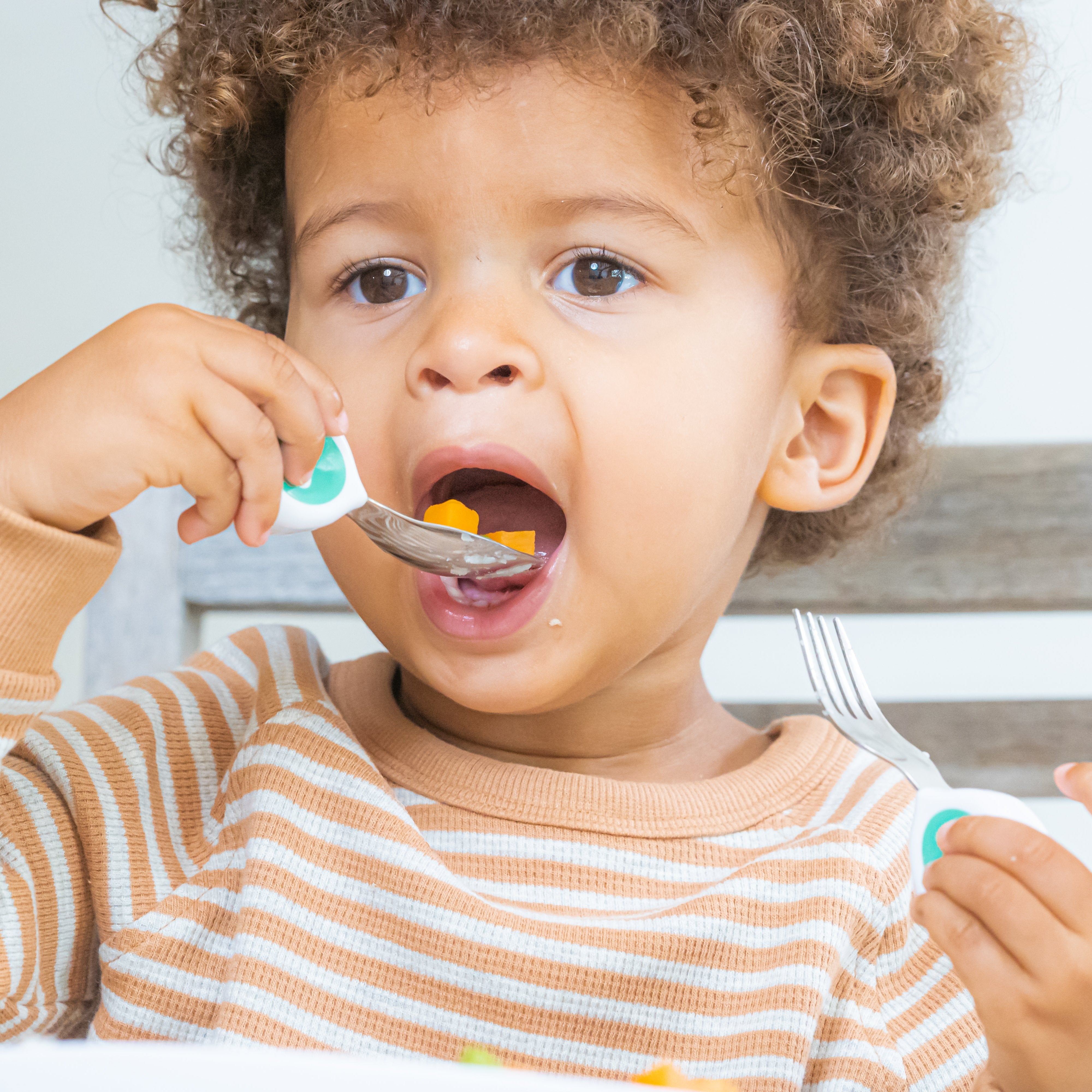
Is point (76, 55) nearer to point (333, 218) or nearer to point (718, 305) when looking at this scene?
point (333, 218)

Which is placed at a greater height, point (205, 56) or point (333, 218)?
point (205, 56)

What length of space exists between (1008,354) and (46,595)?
4.41 ft

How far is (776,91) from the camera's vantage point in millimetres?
838

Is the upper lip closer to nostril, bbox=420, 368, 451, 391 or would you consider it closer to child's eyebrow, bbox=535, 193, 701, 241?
nostril, bbox=420, 368, 451, 391

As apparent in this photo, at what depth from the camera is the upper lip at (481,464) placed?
751 millimetres

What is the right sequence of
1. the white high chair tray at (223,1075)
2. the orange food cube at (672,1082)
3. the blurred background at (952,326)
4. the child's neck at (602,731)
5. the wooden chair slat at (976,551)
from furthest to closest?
1. the blurred background at (952,326)
2. the wooden chair slat at (976,551)
3. the child's neck at (602,731)
4. the orange food cube at (672,1082)
5. the white high chair tray at (223,1075)

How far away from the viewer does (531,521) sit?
841mm

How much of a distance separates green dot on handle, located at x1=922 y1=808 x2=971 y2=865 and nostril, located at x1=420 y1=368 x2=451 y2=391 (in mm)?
381

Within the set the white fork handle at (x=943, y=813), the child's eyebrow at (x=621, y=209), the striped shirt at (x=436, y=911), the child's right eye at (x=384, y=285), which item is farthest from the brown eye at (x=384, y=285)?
the white fork handle at (x=943, y=813)

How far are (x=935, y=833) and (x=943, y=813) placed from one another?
11 mm

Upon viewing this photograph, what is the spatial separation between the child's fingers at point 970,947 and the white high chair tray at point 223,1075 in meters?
0.29

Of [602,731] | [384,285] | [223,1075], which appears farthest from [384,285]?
[223,1075]

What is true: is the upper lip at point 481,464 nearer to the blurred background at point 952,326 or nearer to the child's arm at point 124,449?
the child's arm at point 124,449

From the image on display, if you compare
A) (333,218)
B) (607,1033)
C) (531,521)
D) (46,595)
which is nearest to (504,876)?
(607,1033)
